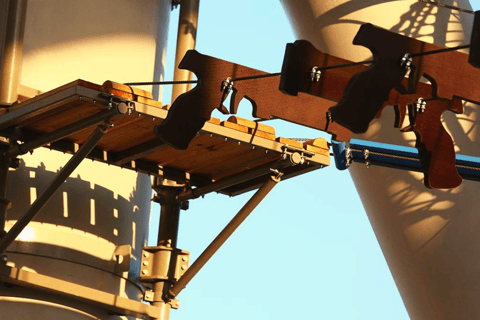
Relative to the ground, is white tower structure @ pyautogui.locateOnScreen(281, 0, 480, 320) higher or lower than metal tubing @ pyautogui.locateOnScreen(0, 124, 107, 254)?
higher

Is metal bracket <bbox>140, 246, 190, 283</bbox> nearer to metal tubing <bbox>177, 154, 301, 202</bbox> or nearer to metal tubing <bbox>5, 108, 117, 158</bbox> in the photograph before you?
metal tubing <bbox>177, 154, 301, 202</bbox>

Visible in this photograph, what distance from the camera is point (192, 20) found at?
39.1 feet

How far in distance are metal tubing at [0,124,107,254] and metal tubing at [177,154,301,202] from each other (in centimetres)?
166

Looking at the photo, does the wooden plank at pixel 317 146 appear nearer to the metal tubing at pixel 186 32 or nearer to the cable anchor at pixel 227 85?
the metal tubing at pixel 186 32

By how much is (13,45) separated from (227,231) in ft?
8.74

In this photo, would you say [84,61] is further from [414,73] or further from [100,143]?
[414,73]

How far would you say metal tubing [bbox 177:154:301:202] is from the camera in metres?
9.75

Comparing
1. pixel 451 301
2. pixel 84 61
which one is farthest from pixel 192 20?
pixel 451 301

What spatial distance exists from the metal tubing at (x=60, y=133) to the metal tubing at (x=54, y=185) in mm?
102

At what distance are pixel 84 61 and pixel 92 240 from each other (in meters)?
1.87

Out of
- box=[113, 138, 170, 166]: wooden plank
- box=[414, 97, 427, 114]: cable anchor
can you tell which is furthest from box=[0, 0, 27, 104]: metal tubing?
box=[414, 97, 427, 114]: cable anchor

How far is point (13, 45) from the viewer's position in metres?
10.3

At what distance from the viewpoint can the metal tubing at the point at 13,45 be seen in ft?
33.6

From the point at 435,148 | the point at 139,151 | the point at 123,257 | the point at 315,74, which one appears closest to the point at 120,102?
the point at 139,151
